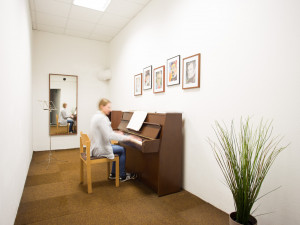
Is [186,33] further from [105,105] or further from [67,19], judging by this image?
[67,19]

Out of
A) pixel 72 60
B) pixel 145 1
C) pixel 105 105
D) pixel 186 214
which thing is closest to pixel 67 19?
pixel 72 60

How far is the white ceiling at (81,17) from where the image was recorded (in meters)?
3.80

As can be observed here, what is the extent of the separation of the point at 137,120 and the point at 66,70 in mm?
3236

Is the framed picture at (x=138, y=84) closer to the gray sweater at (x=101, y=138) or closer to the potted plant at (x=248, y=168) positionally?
the gray sweater at (x=101, y=138)

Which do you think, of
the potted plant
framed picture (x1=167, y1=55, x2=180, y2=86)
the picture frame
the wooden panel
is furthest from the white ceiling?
the potted plant

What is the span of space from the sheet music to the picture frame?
0.78 metres

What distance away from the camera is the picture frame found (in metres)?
2.56

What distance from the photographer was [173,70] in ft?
9.81

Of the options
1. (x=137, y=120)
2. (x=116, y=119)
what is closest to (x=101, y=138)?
(x=137, y=120)

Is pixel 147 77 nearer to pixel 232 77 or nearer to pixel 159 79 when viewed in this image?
pixel 159 79

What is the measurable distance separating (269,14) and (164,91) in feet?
5.76

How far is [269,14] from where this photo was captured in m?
1.78

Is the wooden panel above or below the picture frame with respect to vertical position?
below

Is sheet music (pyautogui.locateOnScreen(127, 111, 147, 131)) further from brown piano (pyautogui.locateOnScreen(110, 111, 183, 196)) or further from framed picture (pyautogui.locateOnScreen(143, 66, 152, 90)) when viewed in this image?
framed picture (pyautogui.locateOnScreen(143, 66, 152, 90))
